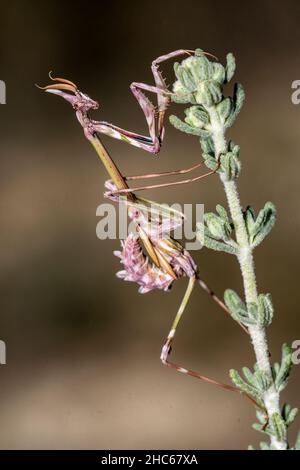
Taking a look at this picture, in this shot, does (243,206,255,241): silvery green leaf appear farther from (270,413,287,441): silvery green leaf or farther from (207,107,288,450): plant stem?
(270,413,287,441): silvery green leaf

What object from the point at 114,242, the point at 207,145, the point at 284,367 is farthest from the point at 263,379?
the point at 114,242

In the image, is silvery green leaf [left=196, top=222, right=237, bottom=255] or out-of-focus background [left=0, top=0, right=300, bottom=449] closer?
silvery green leaf [left=196, top=222, right=237, bottom=255]

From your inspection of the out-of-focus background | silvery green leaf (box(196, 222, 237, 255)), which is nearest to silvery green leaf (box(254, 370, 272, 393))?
silvery green leaf (box(196, 222, 237, 255))

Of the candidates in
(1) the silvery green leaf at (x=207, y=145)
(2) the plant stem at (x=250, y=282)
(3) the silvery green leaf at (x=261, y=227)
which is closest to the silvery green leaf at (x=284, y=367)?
(2) the plant stem at (x=250, y=282)

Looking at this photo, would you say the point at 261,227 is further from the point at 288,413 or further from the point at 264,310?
the point at 288,413

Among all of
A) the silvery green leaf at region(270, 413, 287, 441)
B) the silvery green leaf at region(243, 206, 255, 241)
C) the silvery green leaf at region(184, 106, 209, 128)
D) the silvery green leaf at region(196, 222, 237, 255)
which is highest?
the silvery green leaf at region(184, 106, 209, 128)

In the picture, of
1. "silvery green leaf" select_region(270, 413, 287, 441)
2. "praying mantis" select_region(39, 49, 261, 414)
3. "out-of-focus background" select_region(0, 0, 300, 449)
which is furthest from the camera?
"out-of-focus background" select_region(0, 0, 300, 449)

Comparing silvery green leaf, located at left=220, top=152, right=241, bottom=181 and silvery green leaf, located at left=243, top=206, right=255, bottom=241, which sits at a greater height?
silvery green leaf, located at left=220, top=152, right=241, bottom=181

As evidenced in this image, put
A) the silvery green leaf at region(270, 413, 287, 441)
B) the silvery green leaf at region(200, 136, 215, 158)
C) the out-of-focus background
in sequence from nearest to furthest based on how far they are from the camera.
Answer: the silvery green leaf at region(270, 413, 287, 441) < the silvery green leaf at region(200, 136, 215, 158) < the out-of-focus background

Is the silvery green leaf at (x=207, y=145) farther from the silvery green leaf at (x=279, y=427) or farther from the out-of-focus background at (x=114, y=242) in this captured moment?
the out-of-focus background at (x=114, y=242)
